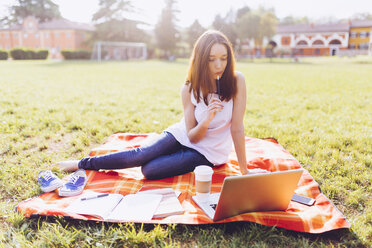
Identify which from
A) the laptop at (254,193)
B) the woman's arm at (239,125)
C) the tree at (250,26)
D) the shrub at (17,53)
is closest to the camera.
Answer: the laptop at (254,193)

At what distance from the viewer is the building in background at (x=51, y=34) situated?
4288 cm

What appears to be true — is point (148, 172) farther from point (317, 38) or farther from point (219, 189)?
point (317, 38)

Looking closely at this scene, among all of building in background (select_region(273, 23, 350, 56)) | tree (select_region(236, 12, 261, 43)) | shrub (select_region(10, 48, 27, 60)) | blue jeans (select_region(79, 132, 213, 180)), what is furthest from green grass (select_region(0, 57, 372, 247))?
building in background (select_region(273, 23, 350, 56))

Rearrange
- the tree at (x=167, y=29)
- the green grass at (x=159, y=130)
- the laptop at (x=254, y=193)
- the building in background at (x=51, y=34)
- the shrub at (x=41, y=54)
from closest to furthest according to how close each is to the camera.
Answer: the laptop at (x=254, y=193) → the green grass at (x=159, y=130) → the shrub at (x=41, y=54) → the tree at (x=167, y=29) → the building in background at (x=51, y=34)

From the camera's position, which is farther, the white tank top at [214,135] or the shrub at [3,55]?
the shrub at [3,55]

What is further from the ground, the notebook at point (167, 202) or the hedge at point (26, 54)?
the hedge at point (26, 54)

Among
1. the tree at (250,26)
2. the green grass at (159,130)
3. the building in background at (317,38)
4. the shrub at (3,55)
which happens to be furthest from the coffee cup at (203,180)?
the building in background at (317,38)

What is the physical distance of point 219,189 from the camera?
2.55 meters

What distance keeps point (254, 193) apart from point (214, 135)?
3.13 ft

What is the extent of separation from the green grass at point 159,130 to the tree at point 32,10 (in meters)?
30.2

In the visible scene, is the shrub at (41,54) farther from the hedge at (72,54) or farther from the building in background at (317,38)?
the building in background at (317,38)

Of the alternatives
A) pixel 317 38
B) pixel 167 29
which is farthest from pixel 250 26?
pixel 317 38

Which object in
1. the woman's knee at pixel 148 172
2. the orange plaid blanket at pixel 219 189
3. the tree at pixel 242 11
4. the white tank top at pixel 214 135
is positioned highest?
the tree at pixel 242 11

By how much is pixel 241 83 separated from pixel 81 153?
2.06 meters
